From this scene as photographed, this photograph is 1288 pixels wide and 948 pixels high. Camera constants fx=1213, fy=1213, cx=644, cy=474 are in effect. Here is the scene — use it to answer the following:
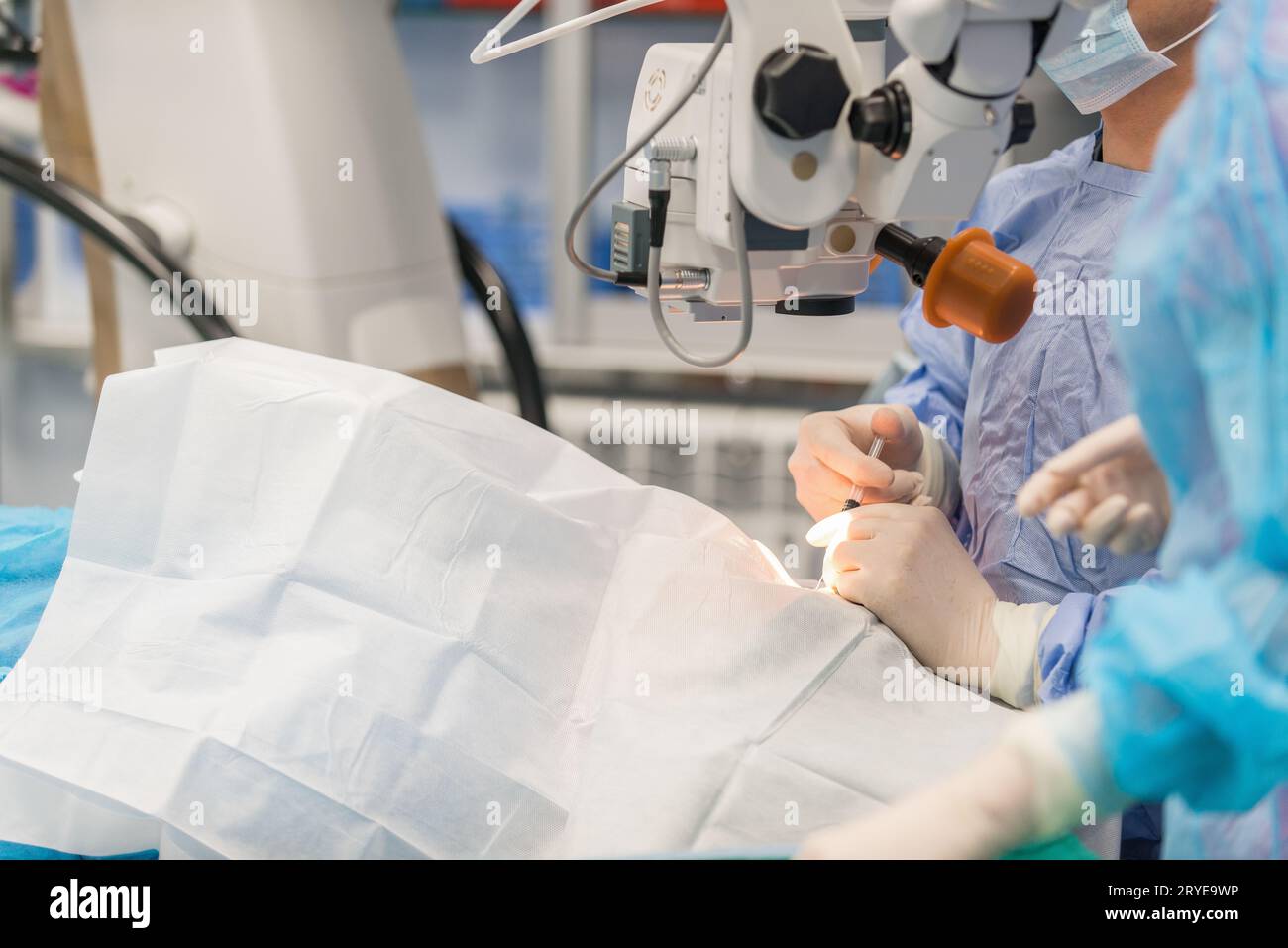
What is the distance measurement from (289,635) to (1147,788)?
2.03 feet

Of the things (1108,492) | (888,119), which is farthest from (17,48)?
(1108,492)

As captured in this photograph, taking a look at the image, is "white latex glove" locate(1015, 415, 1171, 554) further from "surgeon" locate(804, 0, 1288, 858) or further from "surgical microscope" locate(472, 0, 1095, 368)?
"surgical microscope" locate(472, 0, 1095, 368)

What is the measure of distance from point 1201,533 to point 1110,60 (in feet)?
2.10

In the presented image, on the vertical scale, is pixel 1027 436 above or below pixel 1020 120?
below

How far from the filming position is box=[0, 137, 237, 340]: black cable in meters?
1.82

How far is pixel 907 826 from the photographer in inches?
24.2

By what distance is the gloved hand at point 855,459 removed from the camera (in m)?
1.21

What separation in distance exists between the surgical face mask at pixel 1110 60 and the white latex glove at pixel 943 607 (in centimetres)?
45

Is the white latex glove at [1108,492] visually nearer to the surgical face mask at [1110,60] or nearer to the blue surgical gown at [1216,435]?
the blue surgical gown at [1216,435]

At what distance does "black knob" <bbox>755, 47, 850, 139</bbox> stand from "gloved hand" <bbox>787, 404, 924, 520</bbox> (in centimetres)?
41

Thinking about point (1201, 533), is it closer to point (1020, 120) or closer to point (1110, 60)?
point (1020, 120)

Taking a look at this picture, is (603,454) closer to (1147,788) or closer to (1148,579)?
(1148,579)

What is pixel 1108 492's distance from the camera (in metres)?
0.71

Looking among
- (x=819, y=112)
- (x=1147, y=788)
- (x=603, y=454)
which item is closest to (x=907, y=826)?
(x=1147, y=788)
